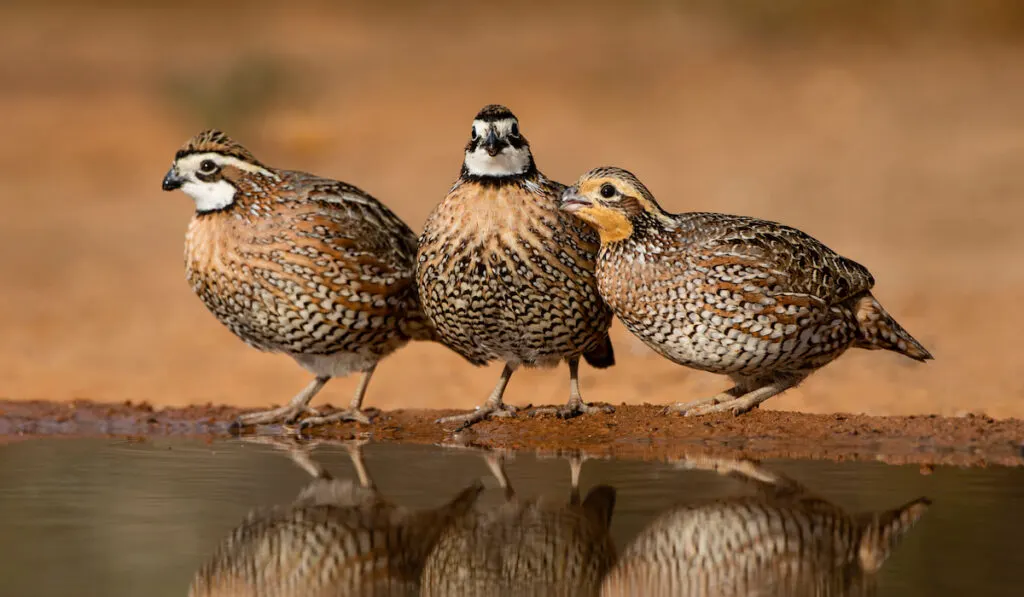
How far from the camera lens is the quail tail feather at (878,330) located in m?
8.41

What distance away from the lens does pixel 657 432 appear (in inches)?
319

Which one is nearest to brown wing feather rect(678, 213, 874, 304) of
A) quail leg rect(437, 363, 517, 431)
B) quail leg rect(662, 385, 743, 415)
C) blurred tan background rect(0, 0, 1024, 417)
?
quail leg rect(662, 385, 743, 415)

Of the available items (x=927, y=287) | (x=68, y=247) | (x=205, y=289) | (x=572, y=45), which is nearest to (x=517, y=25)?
(x=572, y=45)

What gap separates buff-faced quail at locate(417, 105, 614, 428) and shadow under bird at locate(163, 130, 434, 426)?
460 millimetres

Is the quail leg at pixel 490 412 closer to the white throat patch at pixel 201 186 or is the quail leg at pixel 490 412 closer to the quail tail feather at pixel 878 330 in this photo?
the white throat patch at pixel 201 186

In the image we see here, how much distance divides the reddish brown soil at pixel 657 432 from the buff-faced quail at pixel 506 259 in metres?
0.53

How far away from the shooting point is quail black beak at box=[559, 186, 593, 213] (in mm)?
8094

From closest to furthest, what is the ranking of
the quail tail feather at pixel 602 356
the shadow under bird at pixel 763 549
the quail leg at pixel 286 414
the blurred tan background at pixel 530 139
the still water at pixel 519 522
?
the shadow under bird at pixel 763 549
the still water at pixel 519 522
the quail leg at pixel 286 414
the quail tail feather at pixel 602 356
the blurred tan background at pixel 530 139

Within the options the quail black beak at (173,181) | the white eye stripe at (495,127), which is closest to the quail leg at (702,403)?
the white eye stripe at (495,127)

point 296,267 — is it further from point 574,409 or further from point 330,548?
point 330,548

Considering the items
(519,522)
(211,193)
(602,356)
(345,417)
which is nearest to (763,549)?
(519,522)

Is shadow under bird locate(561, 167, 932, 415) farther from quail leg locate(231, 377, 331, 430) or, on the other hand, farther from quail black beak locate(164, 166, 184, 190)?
quail black beak locate(164, 166, 184, 190)

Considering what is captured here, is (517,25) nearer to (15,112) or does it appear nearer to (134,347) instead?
(15,112)

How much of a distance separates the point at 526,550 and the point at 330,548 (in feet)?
2.46
